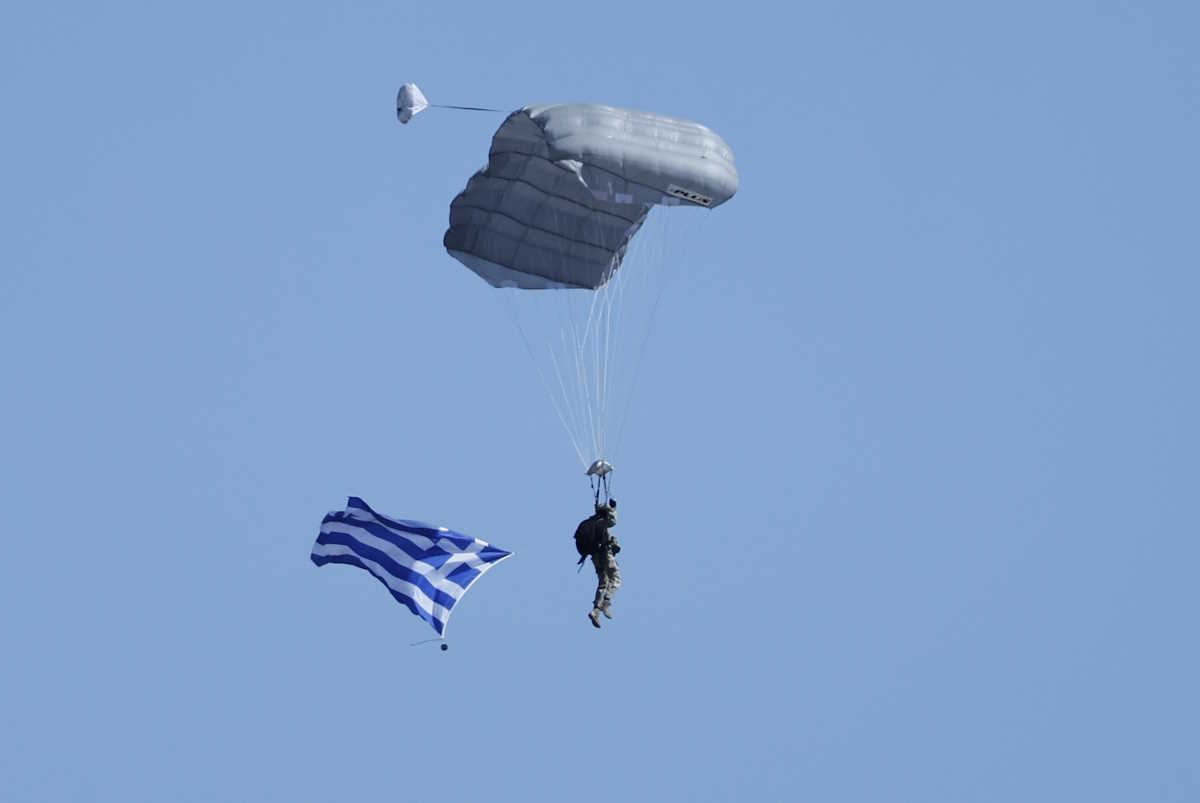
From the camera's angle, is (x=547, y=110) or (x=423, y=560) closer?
(x=547, y=110)

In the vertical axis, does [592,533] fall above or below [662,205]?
below

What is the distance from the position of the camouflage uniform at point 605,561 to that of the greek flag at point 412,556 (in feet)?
6.23

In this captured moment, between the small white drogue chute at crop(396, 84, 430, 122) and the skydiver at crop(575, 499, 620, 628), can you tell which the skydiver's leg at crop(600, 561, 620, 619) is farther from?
the small white drogue chute at crop(396, 84, 430, 122)

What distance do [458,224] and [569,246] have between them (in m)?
1.40

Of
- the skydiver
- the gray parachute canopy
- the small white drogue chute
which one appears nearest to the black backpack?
the skydiver

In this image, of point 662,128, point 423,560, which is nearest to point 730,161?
point 662,128

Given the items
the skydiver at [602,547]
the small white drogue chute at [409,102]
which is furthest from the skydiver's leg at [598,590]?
the small white drogue chute at [409,102]

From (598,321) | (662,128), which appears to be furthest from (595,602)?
(662,128)

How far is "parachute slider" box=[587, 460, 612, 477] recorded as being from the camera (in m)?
30.0

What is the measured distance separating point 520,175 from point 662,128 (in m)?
2.01

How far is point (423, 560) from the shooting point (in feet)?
104

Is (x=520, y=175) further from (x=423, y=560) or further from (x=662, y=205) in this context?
(x=423, y=560)

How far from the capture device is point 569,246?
3147 cm

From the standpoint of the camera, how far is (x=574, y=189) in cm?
3044
